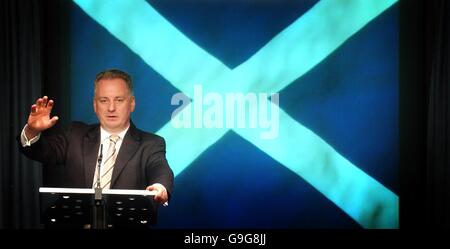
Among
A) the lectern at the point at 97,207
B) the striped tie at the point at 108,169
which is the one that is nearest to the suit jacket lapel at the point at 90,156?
the striped tie at the point at 108,169

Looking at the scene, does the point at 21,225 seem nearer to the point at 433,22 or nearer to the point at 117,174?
the point at 117,174

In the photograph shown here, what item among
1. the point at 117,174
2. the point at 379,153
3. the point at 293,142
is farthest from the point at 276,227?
the point at 117,174

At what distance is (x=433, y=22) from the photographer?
4.16m

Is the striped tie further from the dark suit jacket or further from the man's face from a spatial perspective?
the man's face

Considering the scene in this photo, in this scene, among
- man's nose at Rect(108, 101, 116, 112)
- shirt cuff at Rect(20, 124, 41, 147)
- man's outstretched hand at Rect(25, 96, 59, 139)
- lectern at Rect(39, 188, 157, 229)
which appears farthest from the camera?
man's nose at Rect(108, 101, 116, 112)

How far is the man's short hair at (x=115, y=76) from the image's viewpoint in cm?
406

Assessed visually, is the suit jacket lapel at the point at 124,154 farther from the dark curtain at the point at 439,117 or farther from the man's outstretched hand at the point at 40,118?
the dark curtain at the point at 439,117

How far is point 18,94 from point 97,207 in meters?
1.70

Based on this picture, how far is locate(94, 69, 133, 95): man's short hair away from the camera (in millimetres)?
4059

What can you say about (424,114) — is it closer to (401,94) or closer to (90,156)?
(401,94)

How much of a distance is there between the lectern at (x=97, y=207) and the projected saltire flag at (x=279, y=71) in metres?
1.45

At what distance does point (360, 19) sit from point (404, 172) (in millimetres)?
1172

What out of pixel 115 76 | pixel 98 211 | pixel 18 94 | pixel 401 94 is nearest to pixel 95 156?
pixel 115 76

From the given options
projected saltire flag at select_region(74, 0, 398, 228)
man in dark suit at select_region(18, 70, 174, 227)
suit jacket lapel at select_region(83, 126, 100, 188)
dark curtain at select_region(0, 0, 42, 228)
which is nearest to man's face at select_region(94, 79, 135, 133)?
man in dark suit at select_region(18, 70, 174, 227)
